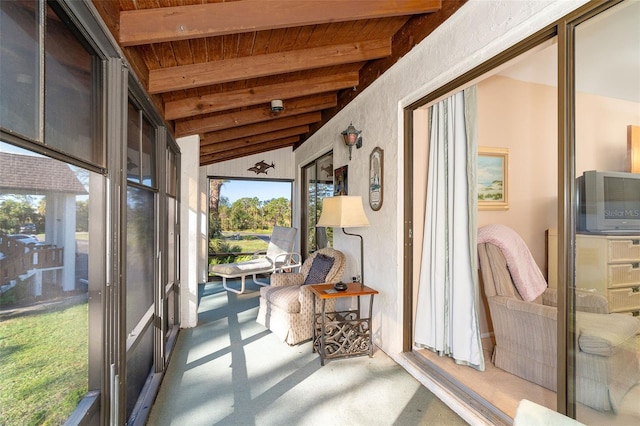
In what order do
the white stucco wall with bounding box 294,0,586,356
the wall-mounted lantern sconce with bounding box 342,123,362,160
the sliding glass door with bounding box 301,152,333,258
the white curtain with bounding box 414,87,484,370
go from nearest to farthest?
1. the white stucco wall with bounding box 294,0,586,356
2. the white curtain with bounding box 414,87,484,370
3. the wall-mounted lantern sconce with bounding box 342,123,362,160
4. the sliding glass door with bounding box 301,152,333,258

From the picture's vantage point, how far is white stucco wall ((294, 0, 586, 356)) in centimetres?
169

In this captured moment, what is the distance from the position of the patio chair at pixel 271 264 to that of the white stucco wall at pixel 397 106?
1.26m

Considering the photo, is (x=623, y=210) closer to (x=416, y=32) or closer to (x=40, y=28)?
(x=416, y=32)

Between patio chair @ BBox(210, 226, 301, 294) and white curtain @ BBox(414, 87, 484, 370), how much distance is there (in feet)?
8.72

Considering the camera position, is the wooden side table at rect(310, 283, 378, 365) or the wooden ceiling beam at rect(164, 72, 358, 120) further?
the wooden ceiling beam at rect(164, 72, 358, 120)

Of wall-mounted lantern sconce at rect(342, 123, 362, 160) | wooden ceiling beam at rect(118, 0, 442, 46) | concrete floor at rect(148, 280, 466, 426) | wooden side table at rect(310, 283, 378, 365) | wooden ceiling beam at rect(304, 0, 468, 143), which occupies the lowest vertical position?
concrete floor at rect(148, 280, 466, 426)

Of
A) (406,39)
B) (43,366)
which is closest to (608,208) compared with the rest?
(406,39)

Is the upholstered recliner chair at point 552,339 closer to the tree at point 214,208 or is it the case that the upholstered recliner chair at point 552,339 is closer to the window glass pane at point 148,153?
the window glass pane at point 148,153

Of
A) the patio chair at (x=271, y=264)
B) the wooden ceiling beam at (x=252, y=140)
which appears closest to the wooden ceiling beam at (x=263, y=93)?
the wooden ceiling beam at (x=252, y=140)

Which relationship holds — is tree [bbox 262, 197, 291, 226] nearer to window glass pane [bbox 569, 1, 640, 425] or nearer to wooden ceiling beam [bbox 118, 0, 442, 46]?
wooden ceiling beam [bbox 118, 0, 442, 46]

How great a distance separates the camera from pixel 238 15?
1.87 metres

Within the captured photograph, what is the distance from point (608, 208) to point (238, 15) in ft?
6.99

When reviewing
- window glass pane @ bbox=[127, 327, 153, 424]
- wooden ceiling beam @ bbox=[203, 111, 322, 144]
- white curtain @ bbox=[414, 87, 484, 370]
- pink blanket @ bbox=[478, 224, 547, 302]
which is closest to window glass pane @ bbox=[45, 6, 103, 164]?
window glass pane @ bbox=[127, 327, 153, 424]

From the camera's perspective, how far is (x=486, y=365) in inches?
102
